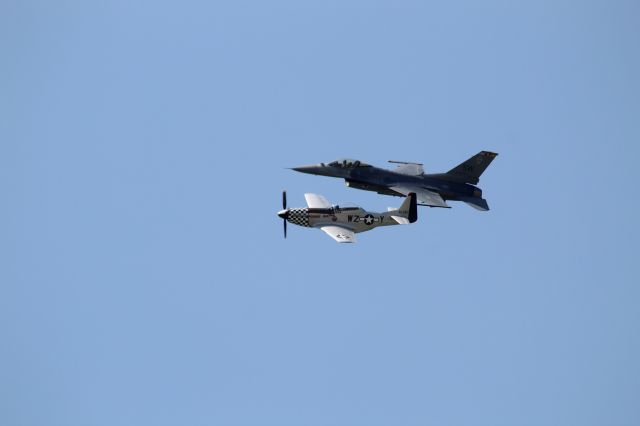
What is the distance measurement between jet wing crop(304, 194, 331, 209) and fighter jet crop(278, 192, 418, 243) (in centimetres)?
28

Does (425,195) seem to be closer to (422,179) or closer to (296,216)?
(422,179)

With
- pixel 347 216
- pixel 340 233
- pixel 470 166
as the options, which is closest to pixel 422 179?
pixel 470 166

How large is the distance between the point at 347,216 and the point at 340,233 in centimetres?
254

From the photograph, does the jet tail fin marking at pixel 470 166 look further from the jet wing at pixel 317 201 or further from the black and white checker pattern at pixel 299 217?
the black and white checker pattern at pixel 299 217

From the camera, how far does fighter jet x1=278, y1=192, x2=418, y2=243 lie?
7138 centimetres

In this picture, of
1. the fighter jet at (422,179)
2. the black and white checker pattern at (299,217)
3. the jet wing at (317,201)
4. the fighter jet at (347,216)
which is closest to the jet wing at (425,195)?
the fighter jet at (422,179)

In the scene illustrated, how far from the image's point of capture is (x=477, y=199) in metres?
75.8

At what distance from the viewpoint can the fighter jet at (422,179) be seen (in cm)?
7588

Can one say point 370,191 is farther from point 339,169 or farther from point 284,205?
point 284,205

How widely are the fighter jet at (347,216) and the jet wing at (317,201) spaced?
11.0 inches

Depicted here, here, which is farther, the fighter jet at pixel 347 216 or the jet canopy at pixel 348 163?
the jet canopy at pixel 348 163

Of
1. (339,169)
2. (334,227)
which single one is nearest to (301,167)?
(339,169)

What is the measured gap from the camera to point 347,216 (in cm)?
7138

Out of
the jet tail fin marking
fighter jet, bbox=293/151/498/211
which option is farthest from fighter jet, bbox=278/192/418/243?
the jet tail fin marking
